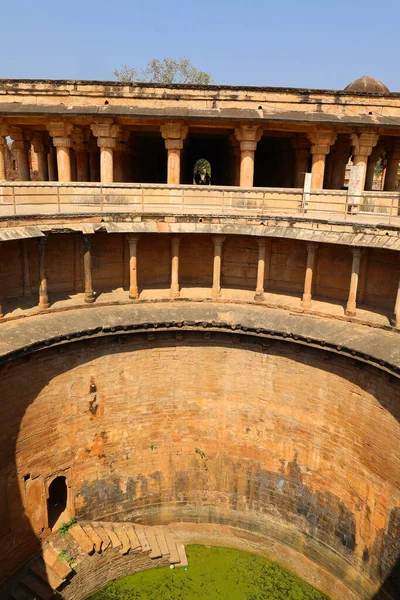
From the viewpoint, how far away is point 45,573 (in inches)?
481

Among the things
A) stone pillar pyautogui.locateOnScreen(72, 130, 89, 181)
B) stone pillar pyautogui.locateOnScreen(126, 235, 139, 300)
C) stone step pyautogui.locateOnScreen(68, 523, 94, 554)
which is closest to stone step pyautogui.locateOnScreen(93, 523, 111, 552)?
stone step pyautogui.locateOnScreen(68, 523, 94, 554)

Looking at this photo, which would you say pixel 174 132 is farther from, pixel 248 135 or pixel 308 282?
pixel 308 282

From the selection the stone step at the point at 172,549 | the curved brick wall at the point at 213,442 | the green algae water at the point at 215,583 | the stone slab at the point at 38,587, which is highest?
the curved brick wall at the point at 213,442

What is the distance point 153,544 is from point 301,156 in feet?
49.4

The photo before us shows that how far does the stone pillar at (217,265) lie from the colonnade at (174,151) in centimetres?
316

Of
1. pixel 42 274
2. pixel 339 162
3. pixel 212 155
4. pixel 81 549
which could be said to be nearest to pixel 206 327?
pixel 42 274

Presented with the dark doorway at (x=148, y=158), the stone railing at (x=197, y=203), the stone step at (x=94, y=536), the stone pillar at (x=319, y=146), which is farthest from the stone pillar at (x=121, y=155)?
the stone step at (x=94, y=536)

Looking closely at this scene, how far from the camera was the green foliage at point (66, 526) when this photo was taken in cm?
1309

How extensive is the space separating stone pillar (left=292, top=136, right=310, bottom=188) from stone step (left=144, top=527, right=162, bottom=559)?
45.2 feet

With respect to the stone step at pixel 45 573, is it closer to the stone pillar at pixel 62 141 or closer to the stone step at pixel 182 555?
the stone step at pixel 182 555

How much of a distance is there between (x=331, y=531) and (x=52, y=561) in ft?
24.7

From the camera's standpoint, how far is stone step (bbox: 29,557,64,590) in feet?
39.4

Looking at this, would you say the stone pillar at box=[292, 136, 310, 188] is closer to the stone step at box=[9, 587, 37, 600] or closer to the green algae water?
the green algae water

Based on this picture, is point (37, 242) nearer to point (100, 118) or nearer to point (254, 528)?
point (100, 118)
